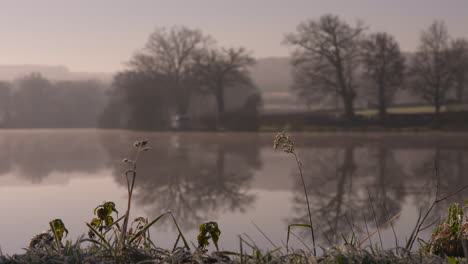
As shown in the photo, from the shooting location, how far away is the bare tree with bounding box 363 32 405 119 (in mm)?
35469

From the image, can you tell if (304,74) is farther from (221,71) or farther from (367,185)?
(367,185)

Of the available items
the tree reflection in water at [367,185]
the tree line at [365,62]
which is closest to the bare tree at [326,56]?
the tree line at [365,62]

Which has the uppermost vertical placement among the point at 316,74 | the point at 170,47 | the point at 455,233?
the point at 170,47

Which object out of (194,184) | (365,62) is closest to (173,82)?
(365,62)

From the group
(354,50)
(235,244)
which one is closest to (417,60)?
(354,50)

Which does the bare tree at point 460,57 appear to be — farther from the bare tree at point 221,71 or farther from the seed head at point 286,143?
the seed head at point 286,143

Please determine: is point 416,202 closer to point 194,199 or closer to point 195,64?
point 194,199

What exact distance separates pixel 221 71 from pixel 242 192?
3480 cm

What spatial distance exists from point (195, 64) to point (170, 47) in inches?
172

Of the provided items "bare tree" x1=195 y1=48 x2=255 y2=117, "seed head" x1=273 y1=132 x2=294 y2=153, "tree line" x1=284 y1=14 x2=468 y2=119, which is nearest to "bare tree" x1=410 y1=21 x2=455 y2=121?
"tree line" x1=284 y1=14 x2=468 y2=119

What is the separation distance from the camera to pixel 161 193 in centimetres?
800

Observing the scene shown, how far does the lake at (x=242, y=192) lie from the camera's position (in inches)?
205

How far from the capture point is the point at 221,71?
139 feet

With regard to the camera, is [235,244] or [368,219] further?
[368,219]
